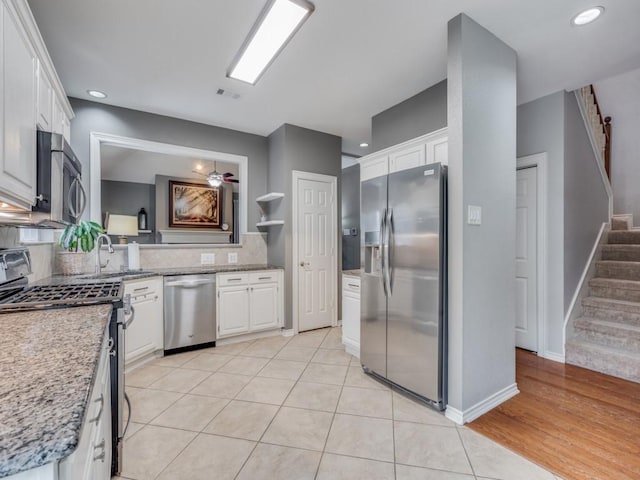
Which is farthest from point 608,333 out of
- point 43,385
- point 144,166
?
point 144,166

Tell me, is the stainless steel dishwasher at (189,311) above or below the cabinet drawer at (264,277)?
below

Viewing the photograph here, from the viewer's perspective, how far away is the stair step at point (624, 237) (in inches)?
143

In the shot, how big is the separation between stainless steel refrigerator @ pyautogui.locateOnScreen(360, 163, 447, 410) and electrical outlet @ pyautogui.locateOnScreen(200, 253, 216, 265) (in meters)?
2.07

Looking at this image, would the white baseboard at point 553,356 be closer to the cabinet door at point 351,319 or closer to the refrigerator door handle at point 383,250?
the cabinet door at point 351,319

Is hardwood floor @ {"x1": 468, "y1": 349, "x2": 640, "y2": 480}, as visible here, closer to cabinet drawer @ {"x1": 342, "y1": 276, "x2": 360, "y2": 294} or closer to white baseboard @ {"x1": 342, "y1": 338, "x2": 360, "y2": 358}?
white baseboard @ {"x1": 342, "y1": 338, "x2": 360, "y2": 358}

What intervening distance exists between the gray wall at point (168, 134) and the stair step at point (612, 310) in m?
3.89

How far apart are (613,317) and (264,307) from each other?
363 cm

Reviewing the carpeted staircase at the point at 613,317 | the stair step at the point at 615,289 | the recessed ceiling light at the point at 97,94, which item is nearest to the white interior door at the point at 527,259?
the carpeted staircase at the point at 613,317

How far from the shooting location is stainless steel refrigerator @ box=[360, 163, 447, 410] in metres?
2.08

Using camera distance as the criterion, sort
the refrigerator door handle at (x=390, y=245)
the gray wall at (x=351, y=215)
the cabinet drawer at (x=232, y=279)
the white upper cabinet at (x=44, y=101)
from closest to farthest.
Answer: the white upper cabinet at (x=44, y=101) → the refrigerator door handle at (x=390, y=245) → the cabinet drawer at (x=232, y=279) → the gray wall at (x=351, y=215)

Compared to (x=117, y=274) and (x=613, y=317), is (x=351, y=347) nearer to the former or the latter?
(x=117, y=274)

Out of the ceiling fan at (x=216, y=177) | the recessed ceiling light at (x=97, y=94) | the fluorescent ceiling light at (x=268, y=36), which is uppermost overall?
the recessed ceiling light at (x=97, y=94)

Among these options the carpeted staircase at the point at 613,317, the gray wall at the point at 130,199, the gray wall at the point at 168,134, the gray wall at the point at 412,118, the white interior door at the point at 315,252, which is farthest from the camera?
the white interior door at the point at 315,252

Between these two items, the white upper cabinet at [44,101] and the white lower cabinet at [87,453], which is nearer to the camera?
the white lower cabinet at [87,453]
